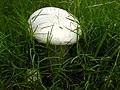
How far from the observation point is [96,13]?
2.24 m

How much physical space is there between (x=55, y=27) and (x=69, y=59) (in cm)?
21

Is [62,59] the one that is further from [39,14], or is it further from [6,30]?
[6,30]

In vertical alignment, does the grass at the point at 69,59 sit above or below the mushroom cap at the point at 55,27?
below

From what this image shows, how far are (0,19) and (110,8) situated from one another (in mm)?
796

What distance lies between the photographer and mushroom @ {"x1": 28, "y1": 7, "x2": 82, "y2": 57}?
1884mm

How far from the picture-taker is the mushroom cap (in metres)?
1.88

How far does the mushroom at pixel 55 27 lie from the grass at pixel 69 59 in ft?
0.14

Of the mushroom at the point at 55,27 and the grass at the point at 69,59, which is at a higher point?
the mushroom at the point at 55,27

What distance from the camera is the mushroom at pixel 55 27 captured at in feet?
6.18

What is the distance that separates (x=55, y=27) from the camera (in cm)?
191

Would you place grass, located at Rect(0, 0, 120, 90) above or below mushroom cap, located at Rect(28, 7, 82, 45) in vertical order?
below

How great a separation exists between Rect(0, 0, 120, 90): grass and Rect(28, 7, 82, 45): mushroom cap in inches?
1.8

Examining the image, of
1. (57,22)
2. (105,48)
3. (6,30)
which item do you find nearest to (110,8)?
(105,48)

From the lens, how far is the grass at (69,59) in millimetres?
1914
